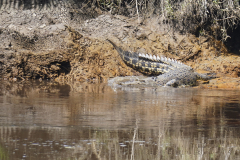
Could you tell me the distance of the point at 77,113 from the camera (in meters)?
3.69

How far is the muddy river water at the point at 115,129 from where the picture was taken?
2352 mm

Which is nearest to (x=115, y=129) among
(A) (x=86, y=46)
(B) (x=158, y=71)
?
(B) (x=158, y=71)

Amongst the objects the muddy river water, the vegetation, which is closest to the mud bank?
the vegetation

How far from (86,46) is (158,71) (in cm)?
208

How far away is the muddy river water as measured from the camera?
2352mm

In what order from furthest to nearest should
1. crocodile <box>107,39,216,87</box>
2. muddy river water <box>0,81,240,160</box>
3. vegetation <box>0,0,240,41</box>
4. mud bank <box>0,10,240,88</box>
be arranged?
vegetation <box>0,0,240,41</box> → mud bank <box>0,10,240,88</box> → crocodile <box>107,39,216,87</box> → muddy river water <box>0,81,240,160</box>

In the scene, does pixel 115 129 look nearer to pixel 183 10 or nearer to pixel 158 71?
pixel 158 71

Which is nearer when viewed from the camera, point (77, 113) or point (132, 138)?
point (132, 138)

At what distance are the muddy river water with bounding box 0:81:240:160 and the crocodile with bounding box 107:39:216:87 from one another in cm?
266

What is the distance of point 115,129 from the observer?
9.75ft

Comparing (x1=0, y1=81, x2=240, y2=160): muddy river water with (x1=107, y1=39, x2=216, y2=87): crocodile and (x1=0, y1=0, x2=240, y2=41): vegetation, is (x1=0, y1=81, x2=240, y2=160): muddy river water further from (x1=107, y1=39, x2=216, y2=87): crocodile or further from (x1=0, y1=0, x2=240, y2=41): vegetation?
(x1=0, y1=0, x2=240, y2=41): vegetation

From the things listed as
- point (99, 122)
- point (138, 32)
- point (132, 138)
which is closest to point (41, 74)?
point (138, 32)

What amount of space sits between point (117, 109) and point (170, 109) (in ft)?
2.35

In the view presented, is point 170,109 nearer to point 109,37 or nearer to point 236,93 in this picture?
point 236,93
